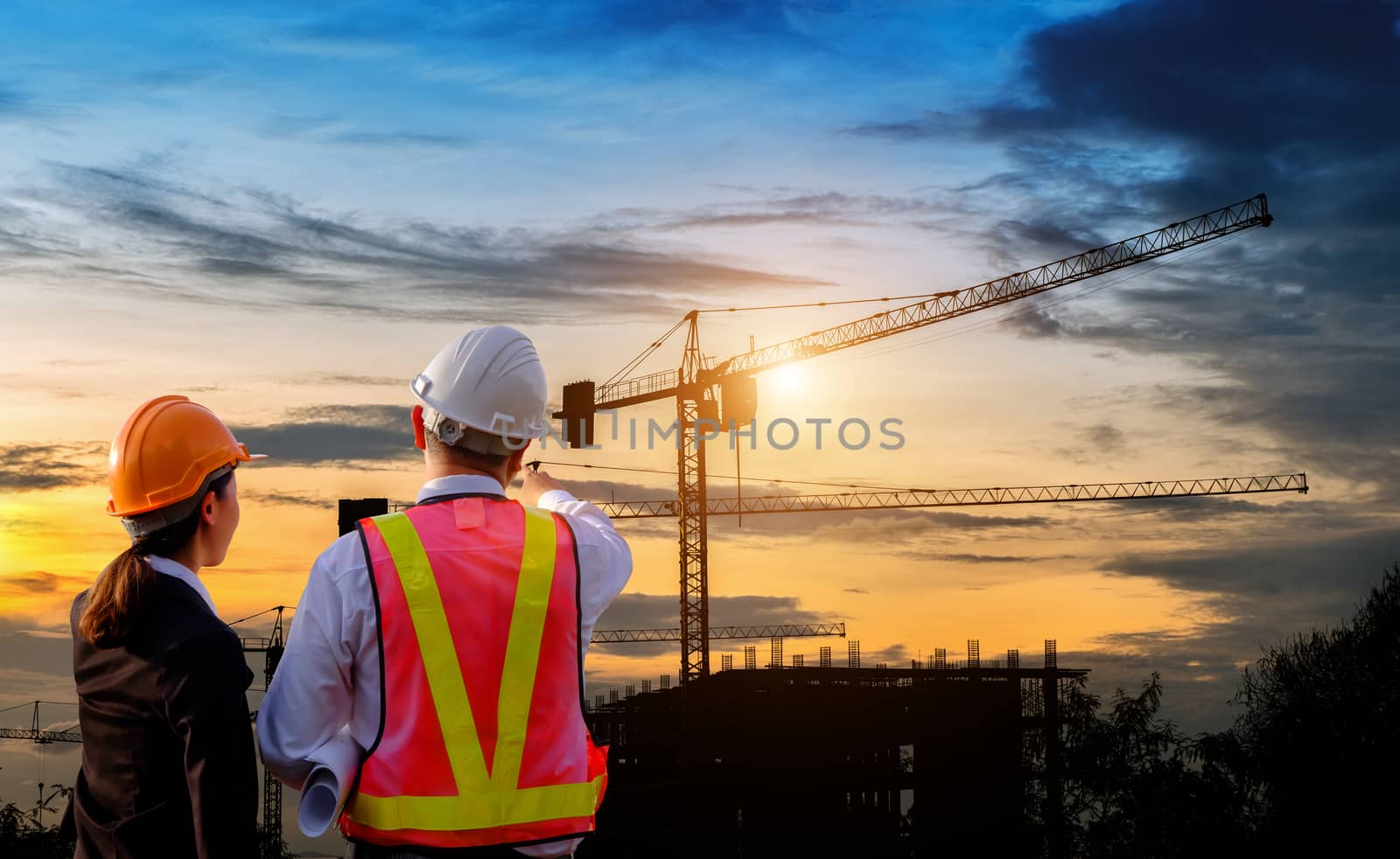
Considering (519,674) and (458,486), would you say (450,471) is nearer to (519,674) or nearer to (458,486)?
(458,486)

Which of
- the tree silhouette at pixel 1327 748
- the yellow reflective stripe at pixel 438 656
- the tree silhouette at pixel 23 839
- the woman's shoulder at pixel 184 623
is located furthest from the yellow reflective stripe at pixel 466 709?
the tree silhouette at pixel 1327 748

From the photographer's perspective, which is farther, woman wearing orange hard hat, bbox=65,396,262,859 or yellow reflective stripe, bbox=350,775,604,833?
woman wearing orange hard hat, bbox=65,396,262,859

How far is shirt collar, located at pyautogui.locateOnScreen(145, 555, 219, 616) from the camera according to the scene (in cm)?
351

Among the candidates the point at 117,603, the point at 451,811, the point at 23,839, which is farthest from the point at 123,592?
the point at 23,839

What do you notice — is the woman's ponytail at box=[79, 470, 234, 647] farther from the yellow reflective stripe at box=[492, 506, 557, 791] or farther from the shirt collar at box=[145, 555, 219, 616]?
the yellow reflective stripe at box=[492, 506, 557, 791]

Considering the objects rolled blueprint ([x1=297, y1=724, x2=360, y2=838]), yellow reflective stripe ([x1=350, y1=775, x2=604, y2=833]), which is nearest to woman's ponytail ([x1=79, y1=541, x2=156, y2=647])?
rolled blueprint ([x1=297, y1=724, x2=360, y2=838])

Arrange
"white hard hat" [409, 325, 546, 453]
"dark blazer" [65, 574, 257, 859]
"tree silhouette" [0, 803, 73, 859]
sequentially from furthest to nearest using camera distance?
"tree silhouette" [0, 803, 73, 859] < "white hard hat" [409, 325, 546, 453] < "dark blazer" [65, 574, 257, 859]

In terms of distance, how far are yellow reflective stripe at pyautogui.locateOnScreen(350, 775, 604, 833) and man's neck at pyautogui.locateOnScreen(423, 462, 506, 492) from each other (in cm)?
79

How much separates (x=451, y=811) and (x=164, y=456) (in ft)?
4.47

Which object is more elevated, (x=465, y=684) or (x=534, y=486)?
(x=534, y=486)

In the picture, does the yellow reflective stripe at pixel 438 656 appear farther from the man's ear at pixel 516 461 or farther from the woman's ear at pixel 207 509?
the woman's ear at pixel 207 509

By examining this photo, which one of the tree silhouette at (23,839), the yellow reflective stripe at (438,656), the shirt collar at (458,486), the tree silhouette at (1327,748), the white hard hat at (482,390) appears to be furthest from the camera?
the tree silhouette at (1327,748)

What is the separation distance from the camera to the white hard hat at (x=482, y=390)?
11.2 ft

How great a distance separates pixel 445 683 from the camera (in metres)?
3.07
